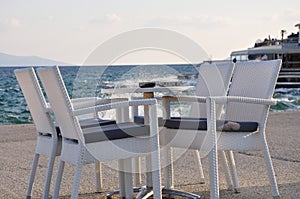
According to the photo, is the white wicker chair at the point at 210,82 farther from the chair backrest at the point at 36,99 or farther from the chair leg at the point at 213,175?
the chair backrest at the point at 36,99

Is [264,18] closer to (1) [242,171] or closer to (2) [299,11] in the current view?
(2) [299,11]

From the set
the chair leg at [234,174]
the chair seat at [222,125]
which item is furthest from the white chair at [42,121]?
the chair leg at [234,174]

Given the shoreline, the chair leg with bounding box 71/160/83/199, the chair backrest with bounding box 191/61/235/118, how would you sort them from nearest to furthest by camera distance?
the chair leg with bounding box 71/160/83/199
the shoreline
the chair backrest with bounding box 191/61/235/118

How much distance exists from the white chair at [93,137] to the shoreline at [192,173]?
2.93 feet

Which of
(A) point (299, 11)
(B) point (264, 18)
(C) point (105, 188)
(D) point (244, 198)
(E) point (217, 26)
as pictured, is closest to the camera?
(D) point (244, 198)

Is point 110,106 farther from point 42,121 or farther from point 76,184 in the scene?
point 42,121

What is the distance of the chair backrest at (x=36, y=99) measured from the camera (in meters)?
4.22

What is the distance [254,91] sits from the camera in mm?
4656

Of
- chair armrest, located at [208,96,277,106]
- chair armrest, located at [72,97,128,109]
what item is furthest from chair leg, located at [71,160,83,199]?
chair armrest, located at [72,97,128,109]

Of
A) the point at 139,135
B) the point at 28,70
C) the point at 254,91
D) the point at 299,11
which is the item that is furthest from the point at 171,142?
the point at 299,11

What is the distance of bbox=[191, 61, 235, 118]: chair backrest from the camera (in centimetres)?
506

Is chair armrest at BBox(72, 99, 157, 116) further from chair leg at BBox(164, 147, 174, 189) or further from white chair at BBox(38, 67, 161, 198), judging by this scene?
chair leg at BBox(164, 147, 174, 189)

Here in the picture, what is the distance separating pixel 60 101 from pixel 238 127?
126 cm

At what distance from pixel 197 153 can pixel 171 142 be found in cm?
81
